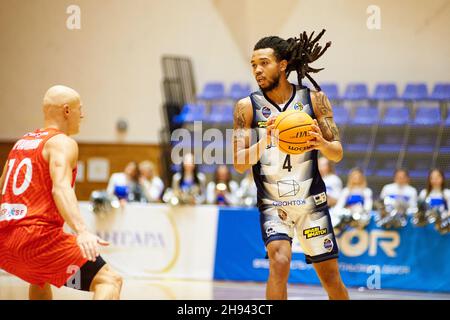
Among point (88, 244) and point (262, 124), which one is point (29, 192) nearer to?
point (88, 244)

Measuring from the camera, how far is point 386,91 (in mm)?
11844

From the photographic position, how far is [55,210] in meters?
4.67

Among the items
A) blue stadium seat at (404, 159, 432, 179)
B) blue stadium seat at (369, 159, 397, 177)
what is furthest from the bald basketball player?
blue stadium seat at (369, 159, 397, 177)

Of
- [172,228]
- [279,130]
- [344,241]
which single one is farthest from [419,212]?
[279,130]

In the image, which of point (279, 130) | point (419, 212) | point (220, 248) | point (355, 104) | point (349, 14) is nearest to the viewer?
point (279, 130)

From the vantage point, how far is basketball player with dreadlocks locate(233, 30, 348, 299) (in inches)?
207

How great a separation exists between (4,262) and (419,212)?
591 cm

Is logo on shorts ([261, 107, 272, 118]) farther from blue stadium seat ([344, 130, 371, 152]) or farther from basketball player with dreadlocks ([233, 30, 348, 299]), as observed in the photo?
blue stadium seat ([344, 130, 371, 152])

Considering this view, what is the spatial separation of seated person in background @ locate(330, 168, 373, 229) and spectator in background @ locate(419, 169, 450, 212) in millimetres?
719

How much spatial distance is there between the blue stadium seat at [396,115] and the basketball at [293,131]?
682cm

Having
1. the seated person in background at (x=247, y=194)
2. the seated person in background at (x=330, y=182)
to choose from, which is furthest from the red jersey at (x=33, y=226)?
the seated person in background at (x=330, y=182)

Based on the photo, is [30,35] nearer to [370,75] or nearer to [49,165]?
[49,165]

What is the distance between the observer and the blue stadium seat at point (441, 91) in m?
9.38

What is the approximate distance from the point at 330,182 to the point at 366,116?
2.62m
